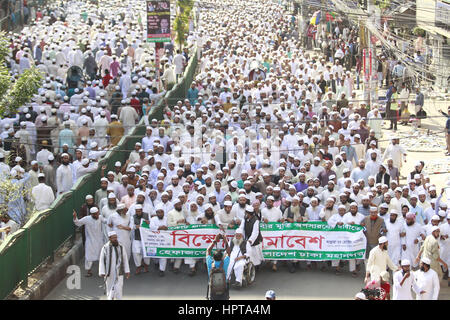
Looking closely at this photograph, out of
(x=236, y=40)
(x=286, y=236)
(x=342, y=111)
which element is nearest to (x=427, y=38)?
(x=236, y=40)

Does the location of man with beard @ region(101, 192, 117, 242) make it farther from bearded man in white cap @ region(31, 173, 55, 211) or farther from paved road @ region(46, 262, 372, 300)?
bearded man in white cap @ region(31, 173, 55, 211)

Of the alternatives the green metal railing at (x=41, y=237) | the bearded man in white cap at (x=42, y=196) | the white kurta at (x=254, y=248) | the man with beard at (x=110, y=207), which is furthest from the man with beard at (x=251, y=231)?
the bearded man in white cap at (x=42, y=196)

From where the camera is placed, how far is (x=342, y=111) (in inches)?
806

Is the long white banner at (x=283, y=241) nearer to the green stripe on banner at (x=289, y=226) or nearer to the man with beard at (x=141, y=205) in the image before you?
the green stripe on banner at (x=289, y=226)

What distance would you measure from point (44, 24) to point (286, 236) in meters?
26.3

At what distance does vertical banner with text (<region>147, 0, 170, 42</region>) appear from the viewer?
24.9 meters

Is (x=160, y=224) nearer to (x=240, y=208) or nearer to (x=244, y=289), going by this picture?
(x=240, y=208)

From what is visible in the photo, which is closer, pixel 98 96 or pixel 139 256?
pixel 139 256

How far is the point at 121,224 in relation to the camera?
14133 millimetres

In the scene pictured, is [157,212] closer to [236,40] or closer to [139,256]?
[139,256]

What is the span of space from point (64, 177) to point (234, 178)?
3.02m

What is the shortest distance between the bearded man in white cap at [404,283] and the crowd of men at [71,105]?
5860 millimetres

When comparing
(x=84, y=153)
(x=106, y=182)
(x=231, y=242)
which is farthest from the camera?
(x=84, y=153)

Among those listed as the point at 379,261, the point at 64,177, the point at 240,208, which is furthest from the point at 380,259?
the point at 64,177
